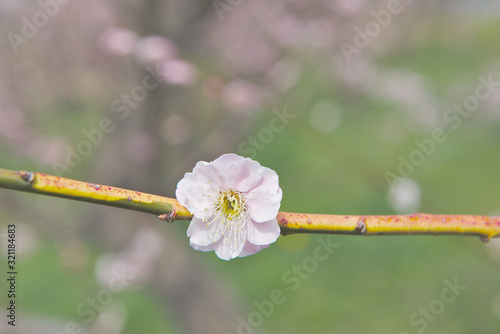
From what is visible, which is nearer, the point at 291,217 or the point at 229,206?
the point at 291,217

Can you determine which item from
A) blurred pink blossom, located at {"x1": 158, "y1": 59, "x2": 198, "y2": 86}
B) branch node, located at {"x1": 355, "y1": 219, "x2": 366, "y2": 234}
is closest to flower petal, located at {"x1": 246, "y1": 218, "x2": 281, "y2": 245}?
branch node, located at {"x1": 355, "y1": 219, "x2": 366, "y2": 234}

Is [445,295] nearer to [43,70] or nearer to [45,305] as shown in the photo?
[45,305]

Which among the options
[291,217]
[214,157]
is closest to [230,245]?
[291,217]

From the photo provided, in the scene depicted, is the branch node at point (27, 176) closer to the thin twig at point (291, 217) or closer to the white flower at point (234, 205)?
the thin twig at point (291, 217)

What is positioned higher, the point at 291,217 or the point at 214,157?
the point at 214,157

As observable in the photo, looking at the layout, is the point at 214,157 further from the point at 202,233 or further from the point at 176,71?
the point at 202,233

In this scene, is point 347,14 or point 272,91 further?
point 347,14

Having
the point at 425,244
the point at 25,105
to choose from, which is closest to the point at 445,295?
the point at 425,244
